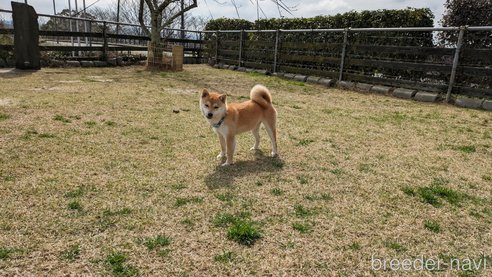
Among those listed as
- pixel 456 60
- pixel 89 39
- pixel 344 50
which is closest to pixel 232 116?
pixel 456 60

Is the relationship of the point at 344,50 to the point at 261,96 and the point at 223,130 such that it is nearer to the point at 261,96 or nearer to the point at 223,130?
the point at 261,96

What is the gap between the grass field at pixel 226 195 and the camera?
2.22 meters

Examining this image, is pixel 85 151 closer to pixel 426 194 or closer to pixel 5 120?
pixel 5 120

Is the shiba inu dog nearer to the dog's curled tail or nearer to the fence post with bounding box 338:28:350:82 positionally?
the dog's curled tail

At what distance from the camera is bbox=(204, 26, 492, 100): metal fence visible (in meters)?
7.85

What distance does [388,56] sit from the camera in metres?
9.60

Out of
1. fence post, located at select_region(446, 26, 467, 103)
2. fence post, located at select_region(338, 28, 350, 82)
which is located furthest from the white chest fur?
fence post, located at select_region(338, 28, 350, 82)

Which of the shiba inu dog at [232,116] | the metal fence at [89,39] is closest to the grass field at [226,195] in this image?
the shiba inu dog at [232,116]

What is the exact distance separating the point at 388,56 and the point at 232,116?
751 cm

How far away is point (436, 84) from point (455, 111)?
4.65 feet

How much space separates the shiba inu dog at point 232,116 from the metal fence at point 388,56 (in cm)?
609

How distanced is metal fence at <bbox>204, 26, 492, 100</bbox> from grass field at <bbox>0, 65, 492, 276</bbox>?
2.41 meters

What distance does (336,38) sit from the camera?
1113 centimetres

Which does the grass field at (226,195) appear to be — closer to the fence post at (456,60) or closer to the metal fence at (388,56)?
the fence post at (456,60)
